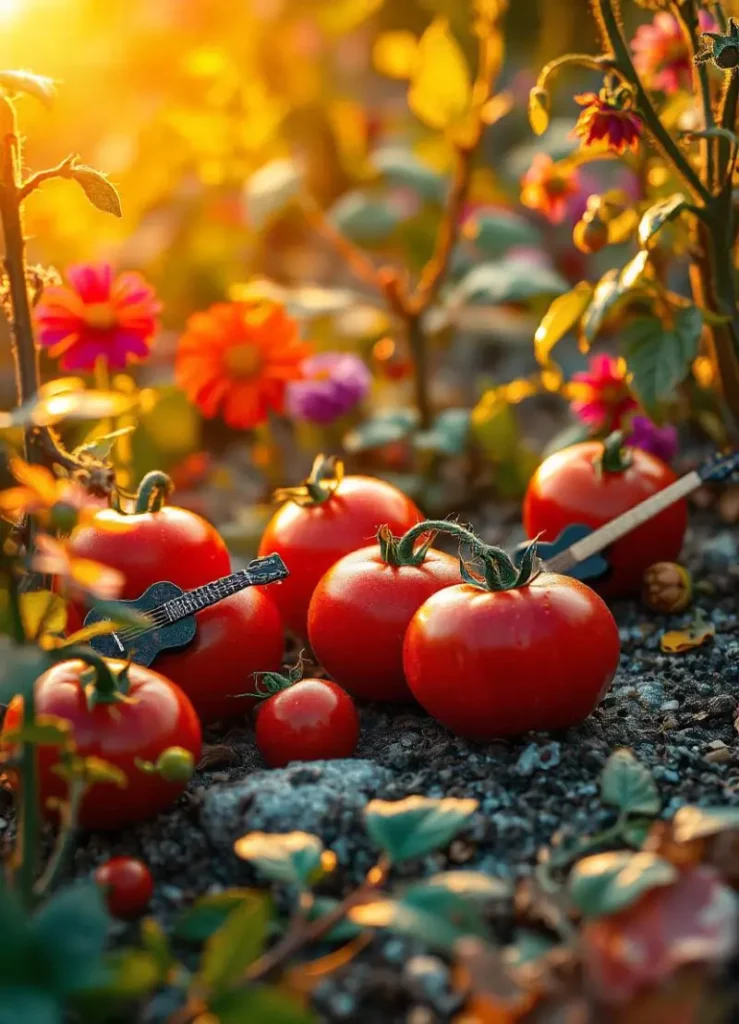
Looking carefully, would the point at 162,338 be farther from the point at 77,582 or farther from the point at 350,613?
the point at 77,582

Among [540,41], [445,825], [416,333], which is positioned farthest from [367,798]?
[540,41]

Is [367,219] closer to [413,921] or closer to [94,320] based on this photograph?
[94,320]

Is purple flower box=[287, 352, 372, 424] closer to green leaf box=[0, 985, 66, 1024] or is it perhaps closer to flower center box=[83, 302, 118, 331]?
flower center box=[83, 302, 118, 331]

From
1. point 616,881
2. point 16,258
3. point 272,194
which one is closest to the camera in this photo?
point 616,881

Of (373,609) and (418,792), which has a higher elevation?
(373,609)

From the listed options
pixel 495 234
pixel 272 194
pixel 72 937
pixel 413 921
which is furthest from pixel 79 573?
pixel 495 234
